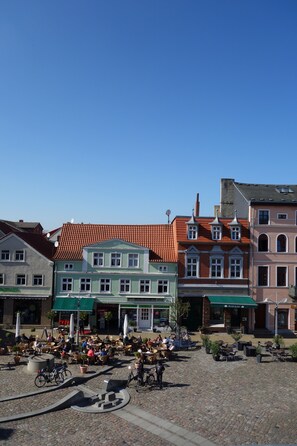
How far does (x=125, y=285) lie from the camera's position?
42719 millimetres

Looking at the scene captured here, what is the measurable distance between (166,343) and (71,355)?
705 centimetres

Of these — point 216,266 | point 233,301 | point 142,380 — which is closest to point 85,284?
point 216,266

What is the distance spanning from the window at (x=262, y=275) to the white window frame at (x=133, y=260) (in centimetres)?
1149

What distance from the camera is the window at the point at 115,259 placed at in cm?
4294

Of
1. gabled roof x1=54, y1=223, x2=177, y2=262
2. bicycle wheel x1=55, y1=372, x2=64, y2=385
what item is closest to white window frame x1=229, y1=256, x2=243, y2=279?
gabled roof x1=54, y1=223, x2=177, y2=262

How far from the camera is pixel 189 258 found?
141ft

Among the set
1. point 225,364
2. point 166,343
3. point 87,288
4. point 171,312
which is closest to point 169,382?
point 225,364

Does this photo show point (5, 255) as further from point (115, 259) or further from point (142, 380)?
point (142, 380)

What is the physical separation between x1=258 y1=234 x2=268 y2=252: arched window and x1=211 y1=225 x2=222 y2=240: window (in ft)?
12.4

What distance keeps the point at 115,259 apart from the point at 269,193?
641 inches

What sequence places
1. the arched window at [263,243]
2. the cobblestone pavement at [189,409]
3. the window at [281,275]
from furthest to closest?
the arched window at [263,243]
the window at [281,275]
the cobblestone pavement at [189,409]

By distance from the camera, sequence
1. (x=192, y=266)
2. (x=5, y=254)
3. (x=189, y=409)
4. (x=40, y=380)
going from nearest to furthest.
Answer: (x=189, y=409) → (x=40, y=380) → (x=5, y=254) → (x=192, y=266)

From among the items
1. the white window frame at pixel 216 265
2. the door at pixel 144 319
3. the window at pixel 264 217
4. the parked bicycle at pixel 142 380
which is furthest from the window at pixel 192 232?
the parked bicycle at pixel 142 380

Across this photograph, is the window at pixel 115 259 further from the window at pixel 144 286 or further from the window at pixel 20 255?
the window at pixel 20 255
